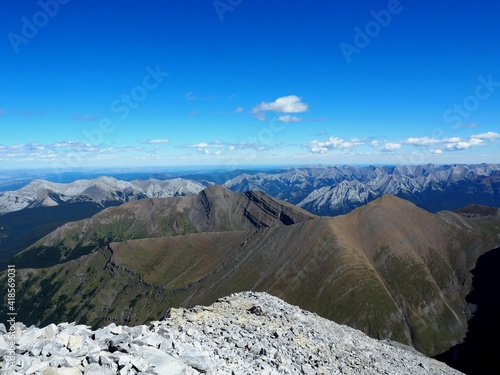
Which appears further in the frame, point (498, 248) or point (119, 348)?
point (498, 248)

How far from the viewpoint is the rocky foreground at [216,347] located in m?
16.7

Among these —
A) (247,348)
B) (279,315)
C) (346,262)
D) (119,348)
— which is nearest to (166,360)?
(119,348)

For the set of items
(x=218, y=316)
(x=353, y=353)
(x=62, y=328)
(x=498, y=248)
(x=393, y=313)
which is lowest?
(x=393, y=313)

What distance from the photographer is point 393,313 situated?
145500mm

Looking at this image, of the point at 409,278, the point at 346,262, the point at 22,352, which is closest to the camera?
the point at 22,352

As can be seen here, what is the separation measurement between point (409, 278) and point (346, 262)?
39728 millimetres

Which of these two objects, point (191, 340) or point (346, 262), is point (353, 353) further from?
point (346, 262)

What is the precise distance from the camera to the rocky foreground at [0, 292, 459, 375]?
16.7 m

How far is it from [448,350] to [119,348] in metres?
159

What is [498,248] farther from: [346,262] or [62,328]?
[62,328]

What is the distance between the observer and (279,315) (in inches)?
1554

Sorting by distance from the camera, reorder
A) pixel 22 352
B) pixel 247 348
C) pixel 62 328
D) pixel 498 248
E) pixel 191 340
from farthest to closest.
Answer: pixel 498 248 → pixel 247 348 → pixel 191 340 → pixel 62 328 → pixel 22 352

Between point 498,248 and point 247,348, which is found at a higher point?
point 247,348

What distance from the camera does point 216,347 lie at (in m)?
25.5
